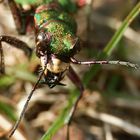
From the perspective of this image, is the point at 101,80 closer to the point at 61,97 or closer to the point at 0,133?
the point at 61,97

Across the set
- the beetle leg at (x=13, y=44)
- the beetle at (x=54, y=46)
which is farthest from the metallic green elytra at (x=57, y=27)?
the beetle leg at (x=13, y=44)

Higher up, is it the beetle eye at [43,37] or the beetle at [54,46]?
the beetle eye at [43,37]

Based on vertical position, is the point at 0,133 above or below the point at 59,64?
below

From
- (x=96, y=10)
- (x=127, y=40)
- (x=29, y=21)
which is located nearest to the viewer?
(x=29, y=21)

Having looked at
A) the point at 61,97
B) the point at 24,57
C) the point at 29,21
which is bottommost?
the point at 61,97

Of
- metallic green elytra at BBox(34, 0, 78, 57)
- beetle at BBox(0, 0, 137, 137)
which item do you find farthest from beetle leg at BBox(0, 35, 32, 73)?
metallic green elytra at BBox(34, 0, 78, 57)

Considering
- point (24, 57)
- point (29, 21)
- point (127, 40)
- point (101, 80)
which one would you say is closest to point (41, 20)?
point (29, 21)

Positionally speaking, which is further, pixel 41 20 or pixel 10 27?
pixel 10 27

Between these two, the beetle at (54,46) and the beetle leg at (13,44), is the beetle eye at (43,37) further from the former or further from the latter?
the beetle leg at (13,44)
